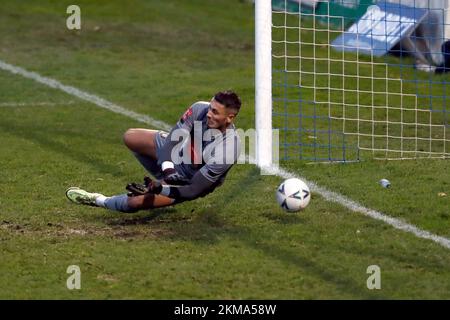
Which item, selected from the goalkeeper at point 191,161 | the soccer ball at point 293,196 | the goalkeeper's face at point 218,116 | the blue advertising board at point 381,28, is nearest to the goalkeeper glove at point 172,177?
the goalkeeper at point 191,161

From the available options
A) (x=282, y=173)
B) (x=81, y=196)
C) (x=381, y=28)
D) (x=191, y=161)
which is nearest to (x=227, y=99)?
(x=191, y=161)

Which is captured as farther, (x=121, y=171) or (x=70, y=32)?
(x=70, y=32)

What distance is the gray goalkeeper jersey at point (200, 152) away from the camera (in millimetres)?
8422

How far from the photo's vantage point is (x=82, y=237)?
26.6 ft

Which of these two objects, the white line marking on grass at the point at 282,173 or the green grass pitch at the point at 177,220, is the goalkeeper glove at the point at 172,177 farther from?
the white line marking on grass at the point at 282,173

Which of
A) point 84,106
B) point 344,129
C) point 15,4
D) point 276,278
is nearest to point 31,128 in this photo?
point 84,106

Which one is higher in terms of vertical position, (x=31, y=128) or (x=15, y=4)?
(x=15, y=4)

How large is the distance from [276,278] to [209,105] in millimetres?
2022

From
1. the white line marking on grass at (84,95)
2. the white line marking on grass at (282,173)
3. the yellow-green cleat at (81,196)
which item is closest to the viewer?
the white line marking on grass at (282,173)

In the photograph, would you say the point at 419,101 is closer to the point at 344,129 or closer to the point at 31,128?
the point at 344,129

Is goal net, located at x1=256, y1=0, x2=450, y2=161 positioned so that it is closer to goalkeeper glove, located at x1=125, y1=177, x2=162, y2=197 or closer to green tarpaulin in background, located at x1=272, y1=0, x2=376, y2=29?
green tarpaulin in background, located at x1=272, y1=0, x2=376, y2=29

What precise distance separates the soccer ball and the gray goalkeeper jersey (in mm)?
474

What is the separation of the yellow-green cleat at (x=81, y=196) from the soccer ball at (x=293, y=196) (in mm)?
1524
